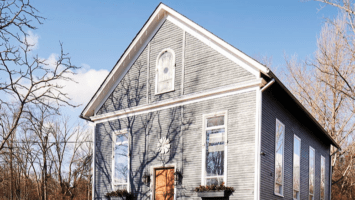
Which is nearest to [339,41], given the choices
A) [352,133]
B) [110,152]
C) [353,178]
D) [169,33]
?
[352,133]

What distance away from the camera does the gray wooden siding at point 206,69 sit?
12406 mm

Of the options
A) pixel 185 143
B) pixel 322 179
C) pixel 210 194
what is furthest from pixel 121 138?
pixel 322 179

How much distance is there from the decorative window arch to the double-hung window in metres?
4.07

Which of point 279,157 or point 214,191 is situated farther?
point 279,157

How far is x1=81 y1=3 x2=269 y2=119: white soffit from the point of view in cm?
1223

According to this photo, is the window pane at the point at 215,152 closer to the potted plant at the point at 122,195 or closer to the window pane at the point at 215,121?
the window pane at the point at 215,121

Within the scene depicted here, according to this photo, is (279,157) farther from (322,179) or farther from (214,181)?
(322,179)

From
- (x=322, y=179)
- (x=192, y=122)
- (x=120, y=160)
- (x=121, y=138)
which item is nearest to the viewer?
(x=192, y=122)

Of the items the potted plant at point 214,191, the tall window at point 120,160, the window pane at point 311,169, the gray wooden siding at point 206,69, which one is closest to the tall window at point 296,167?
the window pane at point 311,169

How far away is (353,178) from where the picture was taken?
29.2 meters

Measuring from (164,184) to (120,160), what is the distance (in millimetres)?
2590

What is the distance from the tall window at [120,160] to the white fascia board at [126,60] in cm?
167

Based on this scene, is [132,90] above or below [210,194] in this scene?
above

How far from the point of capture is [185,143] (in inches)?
519
